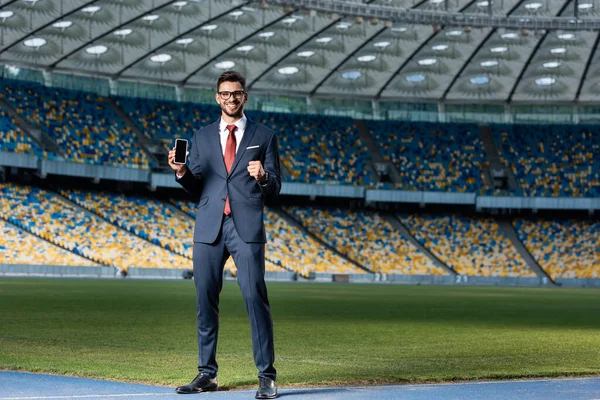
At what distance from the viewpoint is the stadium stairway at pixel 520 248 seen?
65938 millimetres

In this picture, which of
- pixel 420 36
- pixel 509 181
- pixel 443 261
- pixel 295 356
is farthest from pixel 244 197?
pixel 509 181

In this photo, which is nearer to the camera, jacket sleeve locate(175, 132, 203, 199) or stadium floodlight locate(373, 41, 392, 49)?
jacket sleeve locate(175, 132, 203, 199)

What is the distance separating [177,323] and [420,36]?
41.9 metres

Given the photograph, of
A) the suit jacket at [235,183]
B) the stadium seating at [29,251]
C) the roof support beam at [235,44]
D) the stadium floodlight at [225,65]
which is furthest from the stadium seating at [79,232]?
the suit jacket at [235,183]

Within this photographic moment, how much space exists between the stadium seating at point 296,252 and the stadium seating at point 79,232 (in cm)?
702

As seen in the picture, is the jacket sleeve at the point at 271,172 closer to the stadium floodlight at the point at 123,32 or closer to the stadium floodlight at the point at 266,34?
the stadium floodlight at the point at 123,32

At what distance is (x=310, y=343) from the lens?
13984 millimetres

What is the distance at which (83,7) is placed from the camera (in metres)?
49.8

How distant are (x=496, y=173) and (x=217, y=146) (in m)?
66.8

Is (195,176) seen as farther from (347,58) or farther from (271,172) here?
(347,58)

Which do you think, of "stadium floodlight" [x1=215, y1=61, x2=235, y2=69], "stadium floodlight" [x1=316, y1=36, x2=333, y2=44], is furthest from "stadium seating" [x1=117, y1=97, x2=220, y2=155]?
"stadium floodlight" [x1=316, y1=36, x2=333, y2=44]

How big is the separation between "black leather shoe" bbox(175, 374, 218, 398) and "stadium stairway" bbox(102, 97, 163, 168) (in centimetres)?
5875

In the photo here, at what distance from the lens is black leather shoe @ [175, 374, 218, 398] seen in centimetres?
780

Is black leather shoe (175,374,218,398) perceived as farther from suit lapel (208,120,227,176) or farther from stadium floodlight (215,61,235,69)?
stadium floodlight (215,61,235,69)
